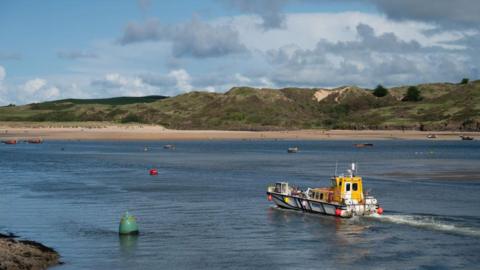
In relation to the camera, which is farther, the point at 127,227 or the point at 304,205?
the point at 304,205

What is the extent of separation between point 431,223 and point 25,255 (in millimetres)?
26976

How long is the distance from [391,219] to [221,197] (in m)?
19.0

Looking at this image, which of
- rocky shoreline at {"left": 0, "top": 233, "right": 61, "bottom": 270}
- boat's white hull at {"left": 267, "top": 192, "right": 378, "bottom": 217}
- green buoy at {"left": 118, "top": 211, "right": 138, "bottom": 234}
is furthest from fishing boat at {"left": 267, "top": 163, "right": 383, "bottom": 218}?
rocky shoreline at {"left": 0, "top": 233, "right": 61, "bottom": 270}

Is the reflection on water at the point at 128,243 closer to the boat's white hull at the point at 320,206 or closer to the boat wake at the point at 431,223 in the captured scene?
the boat's white hull at the point at 320,206

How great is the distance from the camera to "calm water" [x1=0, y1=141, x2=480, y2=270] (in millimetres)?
39719

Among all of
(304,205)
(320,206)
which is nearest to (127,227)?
(320,206)

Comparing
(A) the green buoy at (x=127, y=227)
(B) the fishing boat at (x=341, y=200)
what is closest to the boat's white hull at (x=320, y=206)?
(B) the fishing boat at (x=341, y=200)

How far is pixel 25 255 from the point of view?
36.6 meters

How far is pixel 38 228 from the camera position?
4831 cm

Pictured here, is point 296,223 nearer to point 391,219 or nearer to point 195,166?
point 391,219

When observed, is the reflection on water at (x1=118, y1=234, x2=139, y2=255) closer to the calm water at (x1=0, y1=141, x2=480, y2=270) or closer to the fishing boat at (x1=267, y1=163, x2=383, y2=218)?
the calm water at (x1=0, y1=141, x2=480, y2=270)

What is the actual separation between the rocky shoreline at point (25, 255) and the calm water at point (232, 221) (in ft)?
3.40

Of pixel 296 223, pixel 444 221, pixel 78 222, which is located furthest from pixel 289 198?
pixel 78 222

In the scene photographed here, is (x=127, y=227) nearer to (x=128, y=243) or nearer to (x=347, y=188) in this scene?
(x=128, y=243)
